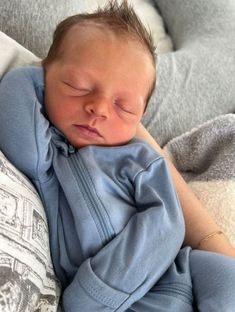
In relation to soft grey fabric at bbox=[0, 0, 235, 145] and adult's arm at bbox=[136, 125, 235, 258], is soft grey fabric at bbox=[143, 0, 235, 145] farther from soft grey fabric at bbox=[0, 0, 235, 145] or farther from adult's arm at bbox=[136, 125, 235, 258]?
adult's arm at bbox=[136, 125, 235, 258]

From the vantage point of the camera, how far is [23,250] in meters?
0.62

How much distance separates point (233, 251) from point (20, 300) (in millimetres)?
428

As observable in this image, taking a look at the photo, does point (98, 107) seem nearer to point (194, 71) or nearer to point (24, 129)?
point (24, 129)

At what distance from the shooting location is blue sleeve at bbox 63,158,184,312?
27.7 inches

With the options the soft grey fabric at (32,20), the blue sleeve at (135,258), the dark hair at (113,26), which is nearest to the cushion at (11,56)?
the dark hair at (113,26)

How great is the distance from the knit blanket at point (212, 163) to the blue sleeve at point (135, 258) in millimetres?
183

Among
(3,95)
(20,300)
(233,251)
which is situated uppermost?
(3,95)

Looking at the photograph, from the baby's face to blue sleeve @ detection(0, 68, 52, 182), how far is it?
0.04 m

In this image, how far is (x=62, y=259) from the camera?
742 mm

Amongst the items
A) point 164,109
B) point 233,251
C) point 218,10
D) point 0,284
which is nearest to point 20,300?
point 0,284

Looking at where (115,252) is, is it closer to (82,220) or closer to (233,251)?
(82,220)

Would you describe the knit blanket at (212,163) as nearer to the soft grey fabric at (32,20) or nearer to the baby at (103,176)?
the baby at (103,176)

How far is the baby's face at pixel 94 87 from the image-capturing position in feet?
2.67

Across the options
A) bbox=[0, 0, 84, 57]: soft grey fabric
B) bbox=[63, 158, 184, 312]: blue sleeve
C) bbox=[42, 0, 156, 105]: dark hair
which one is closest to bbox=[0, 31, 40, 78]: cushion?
bbox=[42, 0, 156, 105]: dark hair
